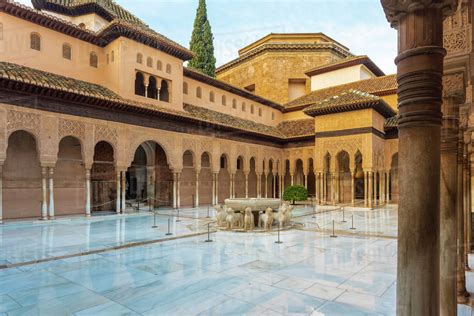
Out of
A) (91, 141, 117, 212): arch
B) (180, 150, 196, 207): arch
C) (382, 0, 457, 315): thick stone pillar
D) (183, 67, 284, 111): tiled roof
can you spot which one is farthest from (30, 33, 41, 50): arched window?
(382, 0, 457, 315): thick stone pillar

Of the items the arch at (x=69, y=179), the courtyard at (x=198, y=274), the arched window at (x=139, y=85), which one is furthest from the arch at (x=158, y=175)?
the courtyard at (x=198, y=274)

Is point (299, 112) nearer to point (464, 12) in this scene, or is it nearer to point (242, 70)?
point (242, 70)

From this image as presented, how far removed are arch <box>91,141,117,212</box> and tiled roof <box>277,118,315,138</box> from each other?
14.3m

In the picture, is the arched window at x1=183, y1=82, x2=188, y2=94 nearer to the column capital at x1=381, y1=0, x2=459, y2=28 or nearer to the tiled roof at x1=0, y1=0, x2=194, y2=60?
the tiled roof at x1=0, y1=0, x2=194, y2=60

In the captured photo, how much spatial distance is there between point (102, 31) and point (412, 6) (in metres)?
16.2

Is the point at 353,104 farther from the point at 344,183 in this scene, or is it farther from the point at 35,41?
the point at 35,41

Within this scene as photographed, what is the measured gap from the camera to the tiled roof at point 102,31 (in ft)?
41.9

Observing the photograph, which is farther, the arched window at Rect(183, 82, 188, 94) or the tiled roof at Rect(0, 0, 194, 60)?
the arched window at Rect(183, 82, 188, 94)

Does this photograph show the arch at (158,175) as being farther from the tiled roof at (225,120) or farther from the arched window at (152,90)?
the tiled roof at (225,120)

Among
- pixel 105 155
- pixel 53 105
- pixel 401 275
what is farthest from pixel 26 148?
pixel 401 275

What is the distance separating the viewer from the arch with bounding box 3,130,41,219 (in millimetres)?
12844

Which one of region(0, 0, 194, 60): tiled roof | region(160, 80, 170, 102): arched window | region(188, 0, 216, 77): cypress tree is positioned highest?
region(188, 0, 216, 77): cypress tree

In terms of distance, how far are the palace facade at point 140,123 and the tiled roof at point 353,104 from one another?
0.08 metres

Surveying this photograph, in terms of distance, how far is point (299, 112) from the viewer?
92.0ft
